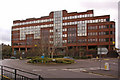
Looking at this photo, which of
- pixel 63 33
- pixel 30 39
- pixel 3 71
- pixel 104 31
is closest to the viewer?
pixel 3 71

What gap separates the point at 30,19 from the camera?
90.7 m

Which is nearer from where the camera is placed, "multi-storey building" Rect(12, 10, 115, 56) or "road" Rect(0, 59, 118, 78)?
"road" Rect(0, 59, 118, 78)

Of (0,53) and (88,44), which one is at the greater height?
(88,44)

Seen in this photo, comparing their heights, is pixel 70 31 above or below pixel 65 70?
above

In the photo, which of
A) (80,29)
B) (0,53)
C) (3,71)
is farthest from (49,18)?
(3,71)

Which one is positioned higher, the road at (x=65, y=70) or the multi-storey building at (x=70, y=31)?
the multi-storey building at (x=70, y=31)

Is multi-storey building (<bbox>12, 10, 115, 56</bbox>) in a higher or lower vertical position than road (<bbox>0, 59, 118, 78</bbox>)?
higher

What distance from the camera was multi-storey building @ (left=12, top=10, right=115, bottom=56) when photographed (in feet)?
233

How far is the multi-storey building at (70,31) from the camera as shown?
7106 centimetres

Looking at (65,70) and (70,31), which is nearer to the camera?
(65,70)

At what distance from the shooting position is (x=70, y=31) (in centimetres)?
7738

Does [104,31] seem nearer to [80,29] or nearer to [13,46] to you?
[80,29]

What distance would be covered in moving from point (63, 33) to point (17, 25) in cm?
3457

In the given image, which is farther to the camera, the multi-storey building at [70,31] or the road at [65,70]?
the multi-storey building at [70,31]
